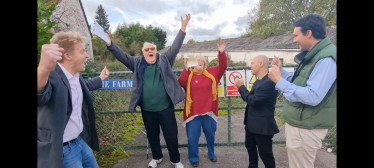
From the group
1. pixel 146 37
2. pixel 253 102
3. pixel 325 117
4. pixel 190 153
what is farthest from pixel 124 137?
pixel 146 37

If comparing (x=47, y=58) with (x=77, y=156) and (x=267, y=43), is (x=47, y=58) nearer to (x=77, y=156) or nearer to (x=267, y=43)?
(x=77, y=156)

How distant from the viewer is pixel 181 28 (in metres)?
3.11

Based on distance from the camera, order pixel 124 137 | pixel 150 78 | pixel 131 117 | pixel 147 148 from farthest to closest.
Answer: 1. pixel 131 117
2. pixel 124 137
3. pixel 147 148
4. pixel 150 78

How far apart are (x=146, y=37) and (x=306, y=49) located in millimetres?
36086

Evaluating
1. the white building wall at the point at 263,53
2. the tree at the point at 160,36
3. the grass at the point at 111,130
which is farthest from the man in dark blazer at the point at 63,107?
the tree at the point at 160,36

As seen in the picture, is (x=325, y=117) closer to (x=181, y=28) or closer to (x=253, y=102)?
(x=253, y=102)

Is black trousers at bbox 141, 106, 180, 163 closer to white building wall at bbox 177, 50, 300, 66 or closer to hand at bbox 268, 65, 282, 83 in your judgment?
hand at bbox 268, 65, 282, 83

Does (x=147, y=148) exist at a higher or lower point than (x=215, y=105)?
lower

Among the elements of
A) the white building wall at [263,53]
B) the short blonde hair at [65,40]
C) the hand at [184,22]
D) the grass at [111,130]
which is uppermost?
the white building wall at [263,53]

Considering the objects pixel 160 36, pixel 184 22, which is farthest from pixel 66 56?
pixel 160 36

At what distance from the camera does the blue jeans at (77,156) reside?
6.22 ft

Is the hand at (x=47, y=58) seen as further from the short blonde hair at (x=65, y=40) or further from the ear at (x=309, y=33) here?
the ear at (x=309, y=33)

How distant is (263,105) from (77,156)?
212cm

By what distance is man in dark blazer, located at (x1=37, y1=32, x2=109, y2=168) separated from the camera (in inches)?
56.9
